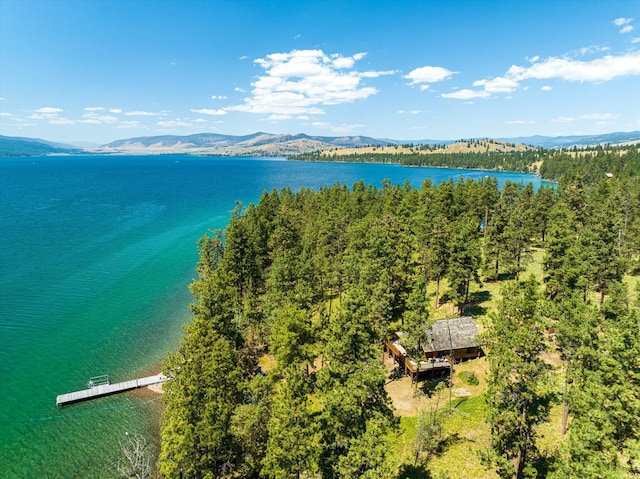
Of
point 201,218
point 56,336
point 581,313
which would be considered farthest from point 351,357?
point 201,218

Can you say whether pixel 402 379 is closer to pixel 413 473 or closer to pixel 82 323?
pixel 413 473

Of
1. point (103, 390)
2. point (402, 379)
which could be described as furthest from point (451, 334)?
point (103, 390)

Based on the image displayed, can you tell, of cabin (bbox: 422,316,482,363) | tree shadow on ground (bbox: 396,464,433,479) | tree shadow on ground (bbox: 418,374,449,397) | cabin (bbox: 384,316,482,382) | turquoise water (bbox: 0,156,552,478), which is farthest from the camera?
cabin (bbox: 422,316,482,363)

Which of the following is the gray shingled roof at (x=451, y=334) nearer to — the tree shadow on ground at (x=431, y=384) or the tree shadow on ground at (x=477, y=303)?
the tree shadow on ground at (x=431, y=384)

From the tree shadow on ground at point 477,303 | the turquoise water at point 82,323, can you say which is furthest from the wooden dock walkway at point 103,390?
the tree shadow on ground at point 477,303

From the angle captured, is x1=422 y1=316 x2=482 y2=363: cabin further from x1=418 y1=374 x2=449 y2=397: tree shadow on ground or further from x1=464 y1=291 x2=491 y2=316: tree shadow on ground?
x1=464 y1=291 x2=491 y2=316: tree shadow on ground

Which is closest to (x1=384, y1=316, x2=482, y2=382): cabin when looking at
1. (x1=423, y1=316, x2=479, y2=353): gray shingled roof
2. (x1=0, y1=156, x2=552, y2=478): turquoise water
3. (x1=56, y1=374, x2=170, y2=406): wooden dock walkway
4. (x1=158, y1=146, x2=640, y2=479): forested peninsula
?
(x1=423, y1=316, x2=479, y2=353): gray shingled roof

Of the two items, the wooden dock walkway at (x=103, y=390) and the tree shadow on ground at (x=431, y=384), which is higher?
the tree shadow on ground at (x=431, y=384)
